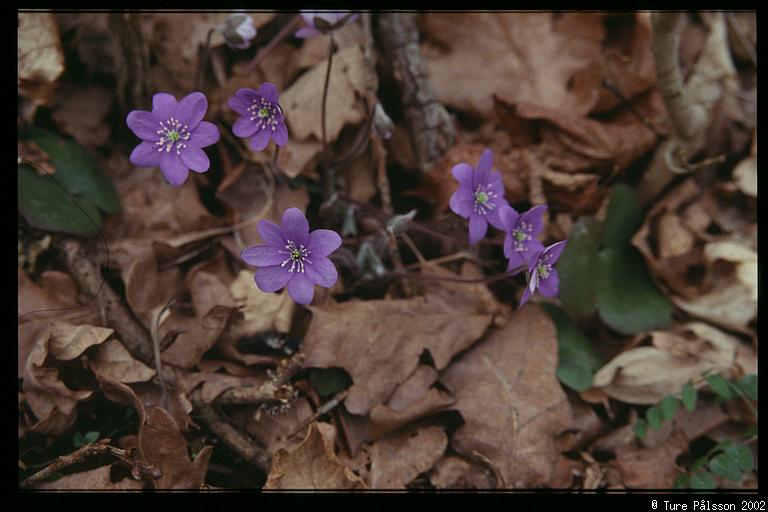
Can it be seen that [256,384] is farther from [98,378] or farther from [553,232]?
[553,232]

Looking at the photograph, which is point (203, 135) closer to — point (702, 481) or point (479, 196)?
point (479, 196)

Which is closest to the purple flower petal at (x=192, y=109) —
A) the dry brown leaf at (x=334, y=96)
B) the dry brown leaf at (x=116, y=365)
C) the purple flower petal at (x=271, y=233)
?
the purple flower petal at (x=271, y=233)

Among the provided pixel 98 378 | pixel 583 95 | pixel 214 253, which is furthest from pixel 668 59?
pixel 98 378

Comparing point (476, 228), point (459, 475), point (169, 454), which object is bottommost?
point (459, 475)

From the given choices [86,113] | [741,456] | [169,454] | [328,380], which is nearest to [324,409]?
[328,380]

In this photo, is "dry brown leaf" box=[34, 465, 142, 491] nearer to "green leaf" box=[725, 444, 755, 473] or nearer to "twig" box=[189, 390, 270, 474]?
"twig" box=[189, 390, 270, 474]

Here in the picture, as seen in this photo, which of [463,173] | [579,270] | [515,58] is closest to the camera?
[463,173]
